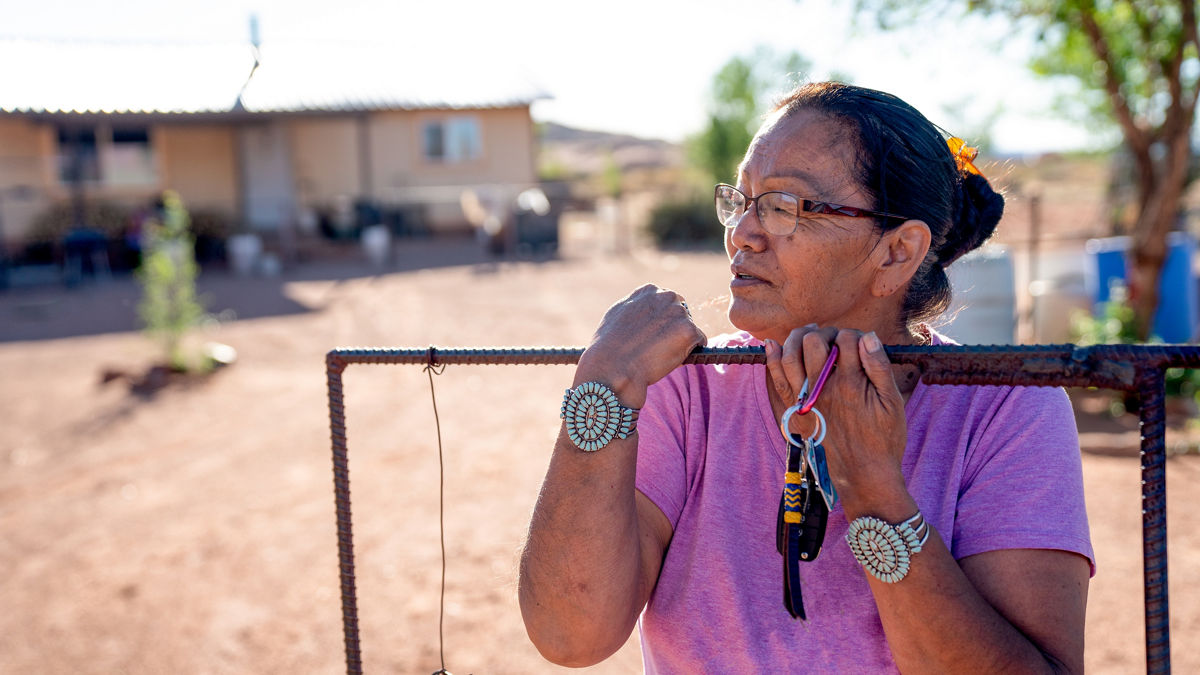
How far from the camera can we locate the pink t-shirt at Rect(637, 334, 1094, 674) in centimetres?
159

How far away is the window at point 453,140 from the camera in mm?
24000

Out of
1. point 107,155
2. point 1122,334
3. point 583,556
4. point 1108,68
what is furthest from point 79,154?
point 583,556

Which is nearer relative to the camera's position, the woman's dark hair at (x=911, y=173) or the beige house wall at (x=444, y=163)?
the woman's dark hair at (x=911, y=173)

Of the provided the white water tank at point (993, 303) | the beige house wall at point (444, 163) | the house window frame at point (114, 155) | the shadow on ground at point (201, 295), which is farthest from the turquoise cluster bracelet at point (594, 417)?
the house window frame at point (114, 155)

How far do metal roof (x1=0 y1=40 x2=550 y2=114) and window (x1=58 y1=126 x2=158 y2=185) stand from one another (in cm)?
88

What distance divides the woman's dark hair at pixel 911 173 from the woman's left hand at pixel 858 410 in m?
0.46

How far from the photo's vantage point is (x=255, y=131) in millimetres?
22281

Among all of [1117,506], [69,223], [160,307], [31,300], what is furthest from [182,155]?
[1117,506]

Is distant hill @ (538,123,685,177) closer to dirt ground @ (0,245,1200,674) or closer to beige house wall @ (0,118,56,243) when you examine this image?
beige house wall @ (0,118,56,243)

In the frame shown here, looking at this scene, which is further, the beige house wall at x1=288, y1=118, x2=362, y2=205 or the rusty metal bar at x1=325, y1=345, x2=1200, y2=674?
the beige house wall at x1=288, y1=118, x2=362, y2=205

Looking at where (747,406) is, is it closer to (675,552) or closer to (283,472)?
(675,552)

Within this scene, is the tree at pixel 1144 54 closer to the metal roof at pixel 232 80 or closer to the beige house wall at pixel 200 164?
the metal roof at pixel 232 80

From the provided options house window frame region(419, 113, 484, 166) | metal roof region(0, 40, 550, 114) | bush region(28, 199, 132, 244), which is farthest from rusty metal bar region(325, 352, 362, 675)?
house window frame region(419, 113, 484, 166)

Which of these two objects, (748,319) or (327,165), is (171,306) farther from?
(327,165)
